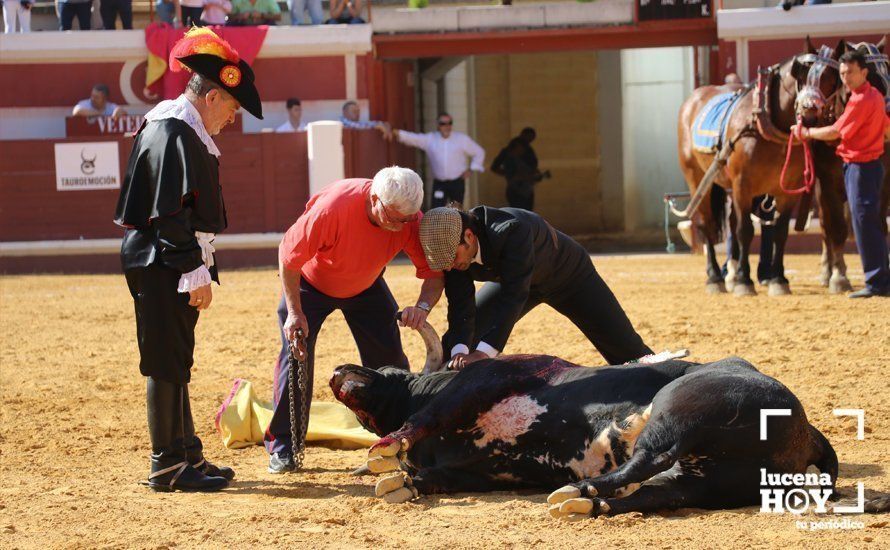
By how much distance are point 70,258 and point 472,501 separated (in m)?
12.8

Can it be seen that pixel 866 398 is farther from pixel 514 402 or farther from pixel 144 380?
pixel 144 380

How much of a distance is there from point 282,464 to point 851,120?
6758 millimetres

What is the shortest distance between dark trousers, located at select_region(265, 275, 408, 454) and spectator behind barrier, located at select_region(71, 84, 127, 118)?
11614 millimetres

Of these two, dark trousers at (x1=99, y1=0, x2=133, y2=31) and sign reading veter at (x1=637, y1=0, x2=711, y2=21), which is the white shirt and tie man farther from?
dark trousers at (x1=99, y1=0, x2=133, y2=31)

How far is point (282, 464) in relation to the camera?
18.2 ft

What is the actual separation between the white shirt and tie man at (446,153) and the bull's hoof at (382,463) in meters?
12.3

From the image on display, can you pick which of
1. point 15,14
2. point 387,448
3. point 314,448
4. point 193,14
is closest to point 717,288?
point 314,448

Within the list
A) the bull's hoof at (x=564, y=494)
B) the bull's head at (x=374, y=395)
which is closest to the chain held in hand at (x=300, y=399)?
the bull's head at (x=374, y=395)

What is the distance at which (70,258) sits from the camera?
16.6m

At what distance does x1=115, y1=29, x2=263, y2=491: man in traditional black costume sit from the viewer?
4965mm

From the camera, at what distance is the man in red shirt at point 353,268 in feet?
17.0

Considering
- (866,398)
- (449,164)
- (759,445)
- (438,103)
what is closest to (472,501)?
(759,445)

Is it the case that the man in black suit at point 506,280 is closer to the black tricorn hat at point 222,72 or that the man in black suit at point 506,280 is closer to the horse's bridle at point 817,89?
the black tricorn hat at point 222,72

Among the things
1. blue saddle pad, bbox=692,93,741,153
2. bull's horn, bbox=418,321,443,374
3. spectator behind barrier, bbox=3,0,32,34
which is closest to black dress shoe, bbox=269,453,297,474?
bull's horn, bbox=418,321,443,374
